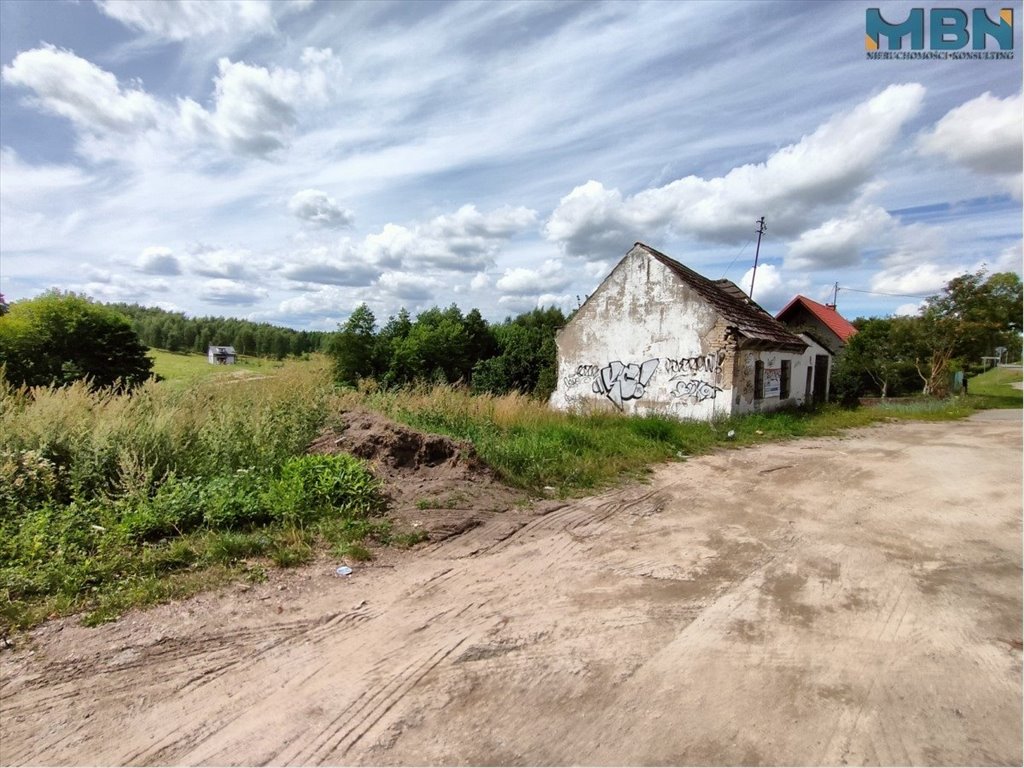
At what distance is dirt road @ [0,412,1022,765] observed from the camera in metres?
2.54

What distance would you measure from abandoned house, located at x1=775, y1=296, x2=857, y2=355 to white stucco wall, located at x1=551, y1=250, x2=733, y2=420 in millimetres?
25433

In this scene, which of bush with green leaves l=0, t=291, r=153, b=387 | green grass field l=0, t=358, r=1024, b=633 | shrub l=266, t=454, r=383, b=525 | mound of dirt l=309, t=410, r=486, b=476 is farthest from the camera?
bush with green leaves l=0, t=291, r=153, b=387

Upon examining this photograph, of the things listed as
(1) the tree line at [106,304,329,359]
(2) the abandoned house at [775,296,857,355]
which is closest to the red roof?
(2) the abandoned house at [775,296,857,355]

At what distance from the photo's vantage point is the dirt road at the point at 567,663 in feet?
8.34

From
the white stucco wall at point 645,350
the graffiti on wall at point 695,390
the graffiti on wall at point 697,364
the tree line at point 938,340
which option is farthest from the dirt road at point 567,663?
the tree line at point 938,340

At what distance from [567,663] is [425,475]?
13.7 ft

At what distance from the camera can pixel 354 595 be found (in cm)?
405

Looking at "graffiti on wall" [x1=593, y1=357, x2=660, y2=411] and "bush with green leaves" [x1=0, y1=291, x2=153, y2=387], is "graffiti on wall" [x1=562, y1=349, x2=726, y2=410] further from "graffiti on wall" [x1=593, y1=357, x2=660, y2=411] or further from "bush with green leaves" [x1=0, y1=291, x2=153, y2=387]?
"bush with green leaves" [x1=0, y1=291, x2=153, y2=387]

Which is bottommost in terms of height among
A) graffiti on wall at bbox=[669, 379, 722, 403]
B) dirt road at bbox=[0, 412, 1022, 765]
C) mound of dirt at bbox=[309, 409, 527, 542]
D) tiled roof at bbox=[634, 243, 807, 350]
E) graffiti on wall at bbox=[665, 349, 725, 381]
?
dirt road at bbox=[0, 412, 1022, 765]

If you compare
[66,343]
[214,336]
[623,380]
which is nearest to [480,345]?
[623,380]

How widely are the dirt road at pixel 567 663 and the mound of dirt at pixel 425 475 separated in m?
0.61

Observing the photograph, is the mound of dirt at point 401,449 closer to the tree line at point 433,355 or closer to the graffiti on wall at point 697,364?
the graffiti on wall at point 697,364

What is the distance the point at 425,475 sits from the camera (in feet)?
23.0

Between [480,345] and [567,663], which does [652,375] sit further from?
[480,345]
